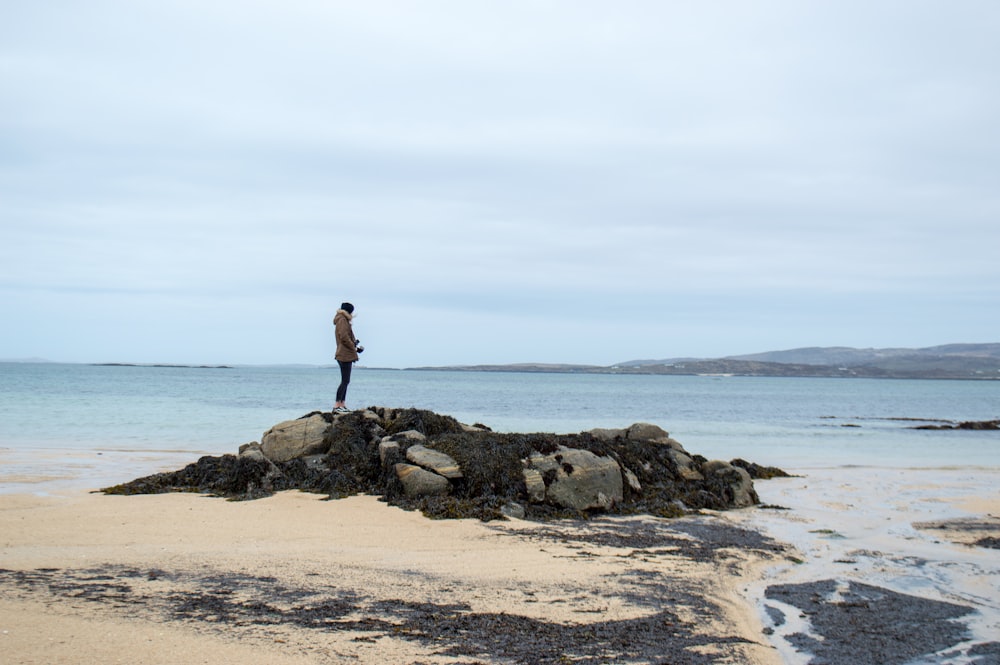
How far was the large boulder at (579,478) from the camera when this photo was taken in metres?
9.84

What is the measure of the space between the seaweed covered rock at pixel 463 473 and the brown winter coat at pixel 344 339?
4.30ft

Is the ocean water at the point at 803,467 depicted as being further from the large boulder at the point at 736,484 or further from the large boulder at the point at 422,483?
the large boulder at the point at 422,483

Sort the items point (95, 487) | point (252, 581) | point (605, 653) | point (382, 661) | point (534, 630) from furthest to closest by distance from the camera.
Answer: point (95, 487), point (252, 581), point (534, 630), point (605, 653), point (382, 661)

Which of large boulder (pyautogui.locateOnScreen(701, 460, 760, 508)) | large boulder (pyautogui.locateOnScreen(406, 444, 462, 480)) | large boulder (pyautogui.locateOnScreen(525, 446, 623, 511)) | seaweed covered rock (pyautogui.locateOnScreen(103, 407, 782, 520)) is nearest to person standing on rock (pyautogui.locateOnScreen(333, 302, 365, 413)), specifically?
seaweed covered rock (pyautogui.locateOnScreen(103, 407, 782, 520))

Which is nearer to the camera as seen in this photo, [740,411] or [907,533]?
[907,533]

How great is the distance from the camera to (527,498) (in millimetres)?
9773

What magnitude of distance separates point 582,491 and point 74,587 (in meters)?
6.11

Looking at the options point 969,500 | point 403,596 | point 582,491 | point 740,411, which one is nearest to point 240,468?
point 582,491

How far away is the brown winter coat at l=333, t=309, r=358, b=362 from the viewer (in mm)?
13359

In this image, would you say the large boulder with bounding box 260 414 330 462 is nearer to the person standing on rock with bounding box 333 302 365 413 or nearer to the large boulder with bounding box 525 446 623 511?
the person standing on rock with bounding box 333 302 365 413

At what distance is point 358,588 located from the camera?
5.72 metres

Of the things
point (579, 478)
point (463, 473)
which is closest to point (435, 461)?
point (463, 473)

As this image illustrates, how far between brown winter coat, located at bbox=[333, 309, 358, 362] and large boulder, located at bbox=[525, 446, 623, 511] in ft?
14.3

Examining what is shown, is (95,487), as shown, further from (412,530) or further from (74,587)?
(74,587)
